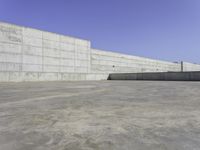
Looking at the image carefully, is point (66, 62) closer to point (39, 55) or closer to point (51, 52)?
point (51, 52)

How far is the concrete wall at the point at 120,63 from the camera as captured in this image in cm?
2308

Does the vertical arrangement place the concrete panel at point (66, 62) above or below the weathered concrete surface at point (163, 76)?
above

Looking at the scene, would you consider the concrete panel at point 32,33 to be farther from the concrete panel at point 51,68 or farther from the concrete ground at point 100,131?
the concrete ground at point 100,131

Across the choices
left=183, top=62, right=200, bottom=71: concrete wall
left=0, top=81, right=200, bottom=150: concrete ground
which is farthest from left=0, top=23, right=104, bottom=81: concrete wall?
left=183, top=62, right=200, bottom=71: concrete wall

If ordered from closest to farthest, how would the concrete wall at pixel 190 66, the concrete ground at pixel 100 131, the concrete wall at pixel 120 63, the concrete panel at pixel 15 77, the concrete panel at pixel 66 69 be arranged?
1. the concrete ground at pixel 100 131
2. the concrete panel at pixel 15 77
3. the concrete panel at pixel 66 69
4. the concrete wall at pixel 120 63
5. the concrete wall at pixel 190 66

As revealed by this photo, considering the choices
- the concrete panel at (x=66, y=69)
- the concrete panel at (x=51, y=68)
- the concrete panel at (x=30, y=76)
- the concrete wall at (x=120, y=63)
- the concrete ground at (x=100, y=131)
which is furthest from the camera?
the concrete wall at (x=120, y=63)

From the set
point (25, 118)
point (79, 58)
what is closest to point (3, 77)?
point (79, 58)

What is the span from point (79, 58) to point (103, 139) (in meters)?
18.9

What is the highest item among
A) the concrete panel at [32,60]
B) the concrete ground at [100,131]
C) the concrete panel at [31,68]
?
the concrete panel at [32,60]

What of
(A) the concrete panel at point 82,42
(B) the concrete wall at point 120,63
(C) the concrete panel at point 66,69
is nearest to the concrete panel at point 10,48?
(C) the concrete panel at point 66,69

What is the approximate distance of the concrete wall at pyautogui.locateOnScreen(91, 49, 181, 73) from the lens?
75.7 ft

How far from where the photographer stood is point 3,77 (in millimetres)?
12883

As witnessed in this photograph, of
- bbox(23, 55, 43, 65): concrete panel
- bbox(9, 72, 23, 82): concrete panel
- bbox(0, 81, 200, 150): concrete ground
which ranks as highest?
bbox(23, 55, 43, 65): concrete panel

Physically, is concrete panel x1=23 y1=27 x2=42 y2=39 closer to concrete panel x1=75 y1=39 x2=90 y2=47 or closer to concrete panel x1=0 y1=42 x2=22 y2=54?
concrete panel x1=0 y1=42 x2=22 y2=54
